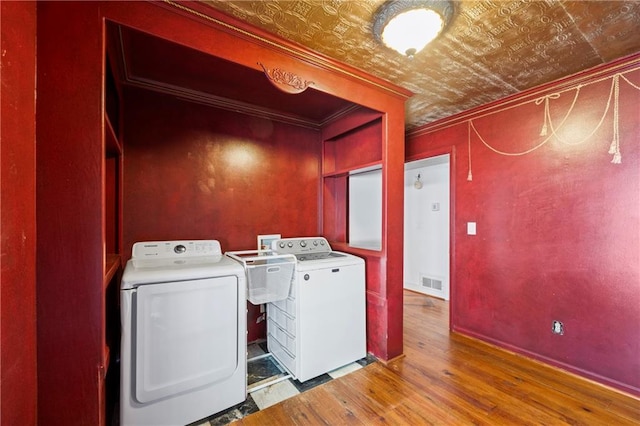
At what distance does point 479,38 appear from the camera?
5.48ft

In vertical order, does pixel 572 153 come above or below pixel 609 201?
above

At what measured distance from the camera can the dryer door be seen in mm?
1489

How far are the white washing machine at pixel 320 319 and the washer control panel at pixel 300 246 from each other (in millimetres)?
45

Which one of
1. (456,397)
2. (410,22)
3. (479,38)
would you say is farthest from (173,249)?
(479,38)

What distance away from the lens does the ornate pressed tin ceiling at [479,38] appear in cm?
144

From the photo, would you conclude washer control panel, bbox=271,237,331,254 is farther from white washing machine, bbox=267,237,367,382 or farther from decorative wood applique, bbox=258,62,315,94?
decorative wood applique, bbox=258,62,315,94

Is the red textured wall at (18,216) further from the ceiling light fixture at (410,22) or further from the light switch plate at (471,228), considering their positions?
the light switch plate at (471,228)

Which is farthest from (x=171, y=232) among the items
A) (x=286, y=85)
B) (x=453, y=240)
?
(x=453, y=240)

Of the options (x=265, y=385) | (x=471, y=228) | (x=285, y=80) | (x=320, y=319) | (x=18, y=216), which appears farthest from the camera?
(x=471, y=228)

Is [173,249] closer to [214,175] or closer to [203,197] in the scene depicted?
[203,197]

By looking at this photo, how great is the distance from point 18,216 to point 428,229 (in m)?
4.35

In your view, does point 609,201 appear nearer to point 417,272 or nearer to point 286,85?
point 286,85

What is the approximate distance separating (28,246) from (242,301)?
104 cm

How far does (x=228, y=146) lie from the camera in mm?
2539
